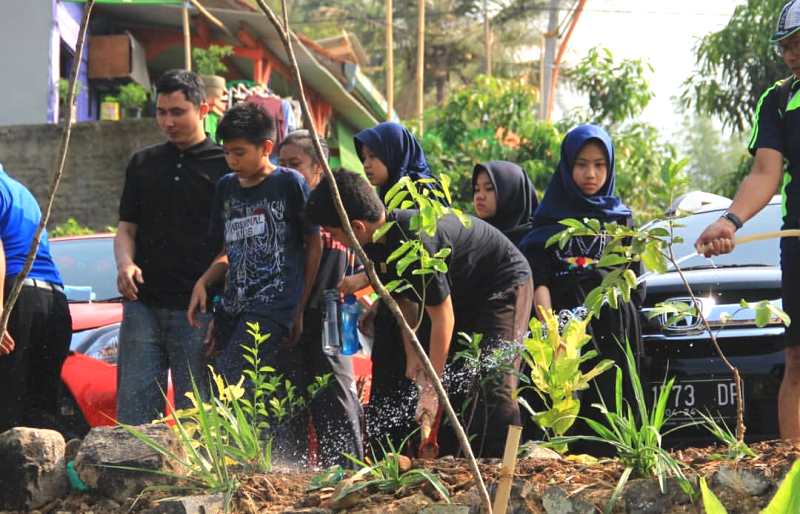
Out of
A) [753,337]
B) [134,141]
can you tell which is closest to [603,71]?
[134,141]

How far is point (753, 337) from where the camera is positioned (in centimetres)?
585

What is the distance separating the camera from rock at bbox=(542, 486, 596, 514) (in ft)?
11.3

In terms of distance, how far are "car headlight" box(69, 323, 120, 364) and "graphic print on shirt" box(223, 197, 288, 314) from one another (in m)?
1.12

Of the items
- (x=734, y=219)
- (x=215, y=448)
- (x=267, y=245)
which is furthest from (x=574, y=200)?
(x=215, y=448)

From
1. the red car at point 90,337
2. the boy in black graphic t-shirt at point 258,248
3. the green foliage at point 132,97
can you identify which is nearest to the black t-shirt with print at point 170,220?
the boy in black graphic t-shirt at point 258,248

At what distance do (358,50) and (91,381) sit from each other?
26.3 m

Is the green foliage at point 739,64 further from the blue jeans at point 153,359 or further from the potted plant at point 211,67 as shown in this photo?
the blue jeans at point 153,359

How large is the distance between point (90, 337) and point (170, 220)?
100cm

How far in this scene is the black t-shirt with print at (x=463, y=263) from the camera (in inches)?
190

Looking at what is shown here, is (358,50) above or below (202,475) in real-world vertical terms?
above

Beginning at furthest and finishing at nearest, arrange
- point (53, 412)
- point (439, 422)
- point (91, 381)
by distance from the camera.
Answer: point (91, 381) < point (53, 412) < point (439, 422)

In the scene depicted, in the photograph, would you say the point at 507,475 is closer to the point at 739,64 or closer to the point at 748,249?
the point at 748,249

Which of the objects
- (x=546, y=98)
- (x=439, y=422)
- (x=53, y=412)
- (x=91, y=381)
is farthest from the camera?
A: (x=546, y=98)

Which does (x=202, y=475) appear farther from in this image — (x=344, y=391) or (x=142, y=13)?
(x=142, y=13)
